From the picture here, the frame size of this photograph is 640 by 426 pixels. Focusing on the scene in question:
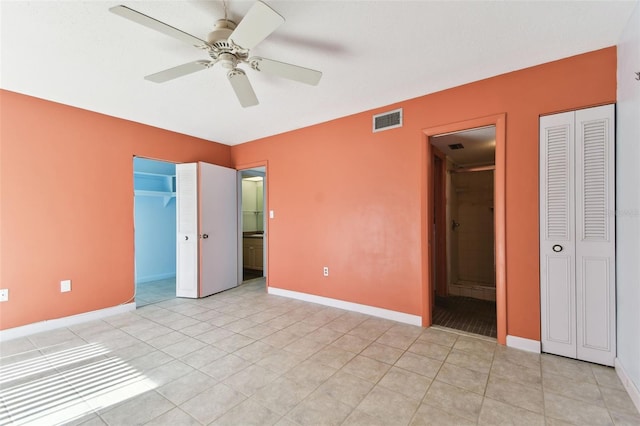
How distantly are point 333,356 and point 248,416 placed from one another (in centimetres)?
92

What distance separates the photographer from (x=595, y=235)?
223 centimetres

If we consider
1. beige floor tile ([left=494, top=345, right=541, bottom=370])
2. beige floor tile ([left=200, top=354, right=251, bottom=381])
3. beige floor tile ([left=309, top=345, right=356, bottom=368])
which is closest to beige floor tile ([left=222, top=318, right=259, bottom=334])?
beige floor tile ([left=200, top=354, right=251, bottom=381])

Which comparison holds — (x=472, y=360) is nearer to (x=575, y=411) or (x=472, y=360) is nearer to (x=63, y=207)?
(x=575, y=411)

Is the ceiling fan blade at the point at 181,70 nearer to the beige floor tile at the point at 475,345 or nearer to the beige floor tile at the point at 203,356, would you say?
the beige floor tile at the point at 203,356

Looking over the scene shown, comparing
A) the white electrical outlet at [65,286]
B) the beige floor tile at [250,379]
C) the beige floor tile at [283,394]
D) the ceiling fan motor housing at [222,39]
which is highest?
the ceiling fan motor housing at [222,39]

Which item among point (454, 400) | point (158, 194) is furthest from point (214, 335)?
point (158, 194)

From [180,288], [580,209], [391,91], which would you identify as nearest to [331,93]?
[391,91]

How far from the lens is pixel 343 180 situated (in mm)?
3725

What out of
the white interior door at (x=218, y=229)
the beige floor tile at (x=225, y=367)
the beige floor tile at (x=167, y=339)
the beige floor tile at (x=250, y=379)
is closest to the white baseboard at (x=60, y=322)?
the white interior door at (x=218, y=229)

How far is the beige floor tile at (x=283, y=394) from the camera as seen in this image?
180cm

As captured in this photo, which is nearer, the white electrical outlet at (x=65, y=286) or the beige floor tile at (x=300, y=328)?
the beige floor tile at (x=300, y=328)

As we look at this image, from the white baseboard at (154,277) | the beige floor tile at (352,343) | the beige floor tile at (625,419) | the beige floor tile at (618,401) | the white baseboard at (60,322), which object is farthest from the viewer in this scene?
the white baseboard at (154,277)

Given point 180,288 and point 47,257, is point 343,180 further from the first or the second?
point 47,257

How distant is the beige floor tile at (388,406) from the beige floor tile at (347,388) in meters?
0.05
